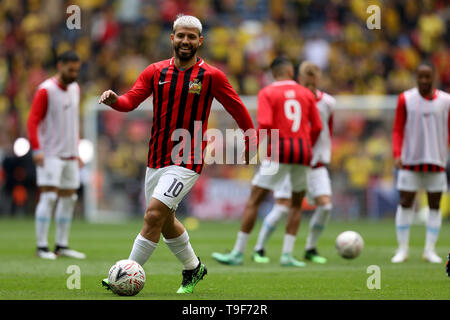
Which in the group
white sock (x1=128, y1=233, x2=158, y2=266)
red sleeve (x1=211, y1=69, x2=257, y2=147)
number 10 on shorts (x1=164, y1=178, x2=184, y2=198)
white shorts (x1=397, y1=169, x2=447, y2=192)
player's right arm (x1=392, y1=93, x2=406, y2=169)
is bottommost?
white sock (x1=128, y1=233, x2=158, y2=266)

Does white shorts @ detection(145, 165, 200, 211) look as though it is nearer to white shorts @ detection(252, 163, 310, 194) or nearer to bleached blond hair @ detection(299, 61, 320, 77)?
white shorts @ detection(252, 163, 310, 194)

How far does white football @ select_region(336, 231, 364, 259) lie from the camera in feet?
33.4

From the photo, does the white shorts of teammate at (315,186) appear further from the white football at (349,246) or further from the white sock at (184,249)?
the white sock at (184,249)

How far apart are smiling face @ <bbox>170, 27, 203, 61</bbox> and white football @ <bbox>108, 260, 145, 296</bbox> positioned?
5.74 ft

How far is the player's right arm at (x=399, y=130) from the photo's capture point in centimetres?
1036

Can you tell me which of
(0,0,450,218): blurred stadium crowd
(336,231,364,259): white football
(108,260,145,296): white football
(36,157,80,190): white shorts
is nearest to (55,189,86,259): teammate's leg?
(36,157,80,190): white shorts

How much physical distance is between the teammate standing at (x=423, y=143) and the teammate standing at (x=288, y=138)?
4.26 feet

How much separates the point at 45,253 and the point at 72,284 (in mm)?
3148

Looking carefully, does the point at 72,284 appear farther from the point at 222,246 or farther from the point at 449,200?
the point at 449,200

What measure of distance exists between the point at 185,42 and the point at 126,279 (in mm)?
1984

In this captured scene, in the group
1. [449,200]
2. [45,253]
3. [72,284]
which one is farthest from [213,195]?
[72,284]

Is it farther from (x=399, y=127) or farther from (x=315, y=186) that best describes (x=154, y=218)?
(x=399, y=127)

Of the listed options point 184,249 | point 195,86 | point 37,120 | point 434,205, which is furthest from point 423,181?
point 37,120
